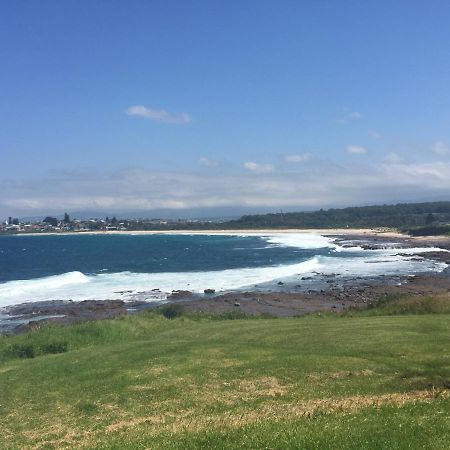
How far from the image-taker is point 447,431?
1013cm

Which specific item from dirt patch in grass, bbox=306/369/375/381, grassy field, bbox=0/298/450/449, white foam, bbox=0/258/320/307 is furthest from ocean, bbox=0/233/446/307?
dirt patch in grass, bbox=306/369/375/381

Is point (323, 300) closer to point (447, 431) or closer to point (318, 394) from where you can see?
point (318, 394)

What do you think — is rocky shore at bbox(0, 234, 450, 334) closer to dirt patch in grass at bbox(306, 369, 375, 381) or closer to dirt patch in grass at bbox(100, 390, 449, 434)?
dirt patch in grass at bbox(306, 369, 375, 381)

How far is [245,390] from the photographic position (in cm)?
1725

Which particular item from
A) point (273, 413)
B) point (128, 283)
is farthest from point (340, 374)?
point (128, 283)

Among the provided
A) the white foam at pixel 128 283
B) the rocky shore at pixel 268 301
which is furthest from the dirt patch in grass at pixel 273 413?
the white foam at pixel 128 283

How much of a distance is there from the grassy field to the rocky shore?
850 inches

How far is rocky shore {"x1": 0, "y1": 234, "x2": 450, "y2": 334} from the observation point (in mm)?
50688

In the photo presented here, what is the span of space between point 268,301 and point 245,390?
3908cm

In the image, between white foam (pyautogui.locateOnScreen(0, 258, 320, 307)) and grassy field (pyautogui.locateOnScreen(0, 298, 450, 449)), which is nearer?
grassy field (pyautogui.locateOnScreen(0, 298, 450, 449))

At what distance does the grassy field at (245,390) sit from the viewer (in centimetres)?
1096

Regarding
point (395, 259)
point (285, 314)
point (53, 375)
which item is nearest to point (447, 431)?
point (53, 375)

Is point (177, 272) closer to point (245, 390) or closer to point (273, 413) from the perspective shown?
point (245, 390)

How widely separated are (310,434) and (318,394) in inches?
223
